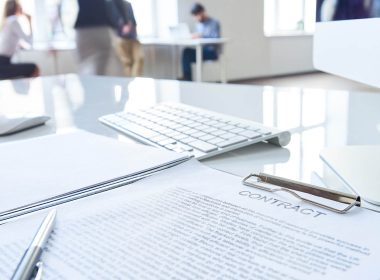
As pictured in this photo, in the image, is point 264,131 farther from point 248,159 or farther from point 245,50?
point 245,50

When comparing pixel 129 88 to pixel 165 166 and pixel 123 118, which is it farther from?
pixel 165 166

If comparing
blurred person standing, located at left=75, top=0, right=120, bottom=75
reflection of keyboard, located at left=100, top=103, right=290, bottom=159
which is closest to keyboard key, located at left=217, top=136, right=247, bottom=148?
reflection of keyboard, located at left=100, top=103, right=290, bottom=159

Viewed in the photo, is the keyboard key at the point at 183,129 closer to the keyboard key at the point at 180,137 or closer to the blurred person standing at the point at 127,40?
the keyboard key at the point at 180,137

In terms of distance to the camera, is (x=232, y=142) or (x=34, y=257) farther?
(x=232, y=142)

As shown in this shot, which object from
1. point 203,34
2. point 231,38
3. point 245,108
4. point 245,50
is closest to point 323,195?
point 245,108

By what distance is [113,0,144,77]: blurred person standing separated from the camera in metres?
3.06

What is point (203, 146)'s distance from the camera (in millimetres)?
535

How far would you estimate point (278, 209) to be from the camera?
13.8 inches

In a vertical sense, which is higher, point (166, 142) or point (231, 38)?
point (231, 38)

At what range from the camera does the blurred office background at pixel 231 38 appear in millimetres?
4465

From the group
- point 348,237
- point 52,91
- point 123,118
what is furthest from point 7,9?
point 348,237

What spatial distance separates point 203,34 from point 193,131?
4.62 metres

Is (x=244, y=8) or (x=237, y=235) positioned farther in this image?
(x=244, y=8)

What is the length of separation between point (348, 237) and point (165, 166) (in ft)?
0.72
